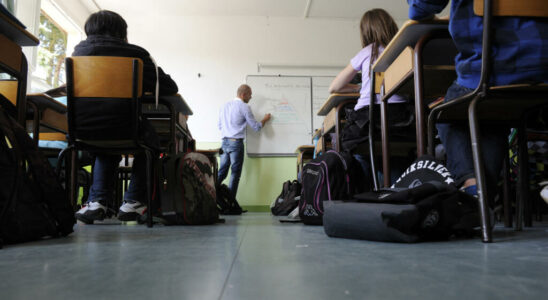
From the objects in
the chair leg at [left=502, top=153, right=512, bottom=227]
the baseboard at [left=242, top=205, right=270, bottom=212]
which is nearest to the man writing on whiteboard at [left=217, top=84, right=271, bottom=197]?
the baseboard at [left=242, top=205, right=270, bottom=212]

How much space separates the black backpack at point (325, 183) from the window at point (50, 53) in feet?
12.2

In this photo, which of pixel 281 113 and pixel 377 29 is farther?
pixel 281 113

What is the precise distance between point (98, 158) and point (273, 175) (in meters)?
3.63

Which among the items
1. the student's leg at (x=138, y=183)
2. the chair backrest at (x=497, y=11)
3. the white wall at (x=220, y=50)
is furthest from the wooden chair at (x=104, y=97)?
the white wall at (x=220, y=50)

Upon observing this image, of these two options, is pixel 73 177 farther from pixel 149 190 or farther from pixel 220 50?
pixel 220 50

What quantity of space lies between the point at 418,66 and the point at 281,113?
4412 millimetres

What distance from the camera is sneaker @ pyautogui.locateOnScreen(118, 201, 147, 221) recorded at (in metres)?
1.99

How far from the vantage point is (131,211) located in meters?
2.01

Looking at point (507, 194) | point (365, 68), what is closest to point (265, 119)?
point (365, 68)

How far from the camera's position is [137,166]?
2.17 m

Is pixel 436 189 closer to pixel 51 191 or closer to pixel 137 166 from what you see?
pixel 51 191

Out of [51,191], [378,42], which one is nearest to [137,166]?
[51,191]

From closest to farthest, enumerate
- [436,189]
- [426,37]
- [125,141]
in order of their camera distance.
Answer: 1. [436,189]
2. [426,37]
3. [125,141]

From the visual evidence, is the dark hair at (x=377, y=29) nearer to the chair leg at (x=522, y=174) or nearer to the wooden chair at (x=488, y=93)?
the chair leg at (x=522, y=174)
